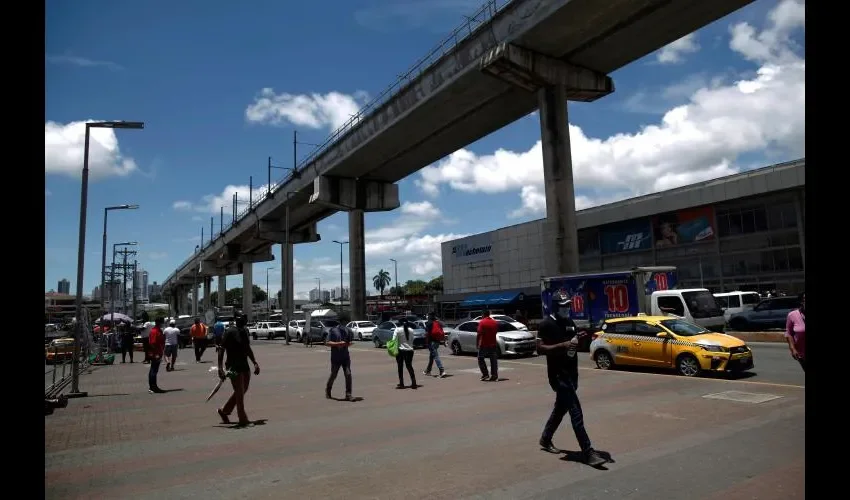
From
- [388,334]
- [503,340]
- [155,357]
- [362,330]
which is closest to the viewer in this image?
[155,357]

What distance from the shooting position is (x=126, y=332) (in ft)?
92.2

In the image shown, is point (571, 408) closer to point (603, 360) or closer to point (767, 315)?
point (603, 360)

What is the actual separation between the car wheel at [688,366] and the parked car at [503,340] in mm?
7163

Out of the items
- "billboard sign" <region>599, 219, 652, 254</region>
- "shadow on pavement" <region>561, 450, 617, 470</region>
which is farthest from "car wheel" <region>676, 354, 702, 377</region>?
"billboard sign" <region>599, 219, 652, 254</region>

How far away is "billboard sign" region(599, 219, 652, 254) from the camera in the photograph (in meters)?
46.7

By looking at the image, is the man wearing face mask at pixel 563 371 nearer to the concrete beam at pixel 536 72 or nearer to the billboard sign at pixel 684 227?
the concrete beam at pixel 536 72

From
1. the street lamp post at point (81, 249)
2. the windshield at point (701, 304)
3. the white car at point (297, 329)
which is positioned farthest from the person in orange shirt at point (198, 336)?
the white car at point (297, 329)

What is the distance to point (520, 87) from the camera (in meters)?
32.2

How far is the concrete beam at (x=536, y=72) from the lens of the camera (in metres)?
30.1

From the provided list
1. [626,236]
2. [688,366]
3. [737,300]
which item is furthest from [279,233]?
[688,366]

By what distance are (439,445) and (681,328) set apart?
9062 millimetres

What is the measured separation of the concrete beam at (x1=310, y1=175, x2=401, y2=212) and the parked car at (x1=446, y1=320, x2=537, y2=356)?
29.4 m
